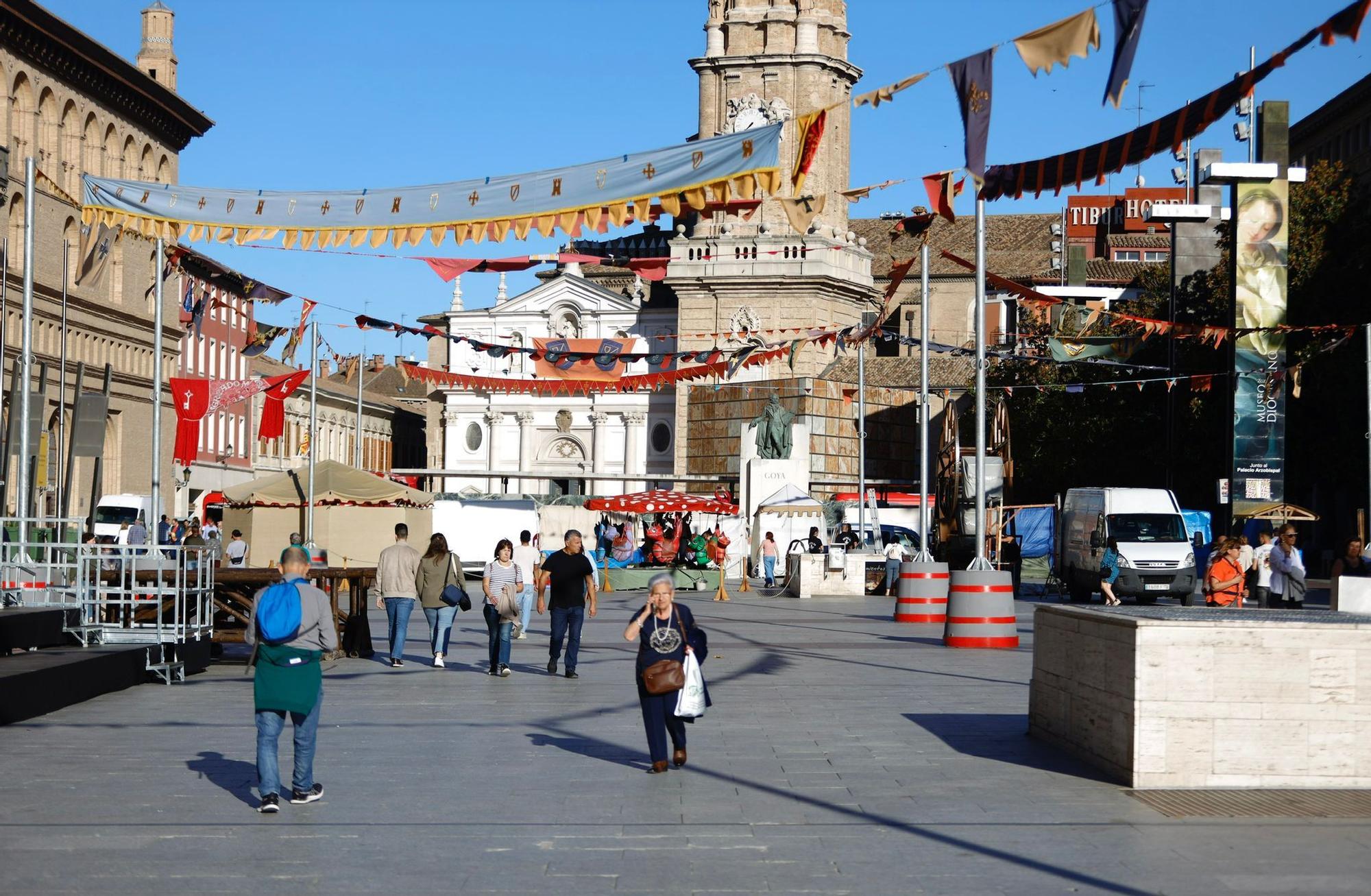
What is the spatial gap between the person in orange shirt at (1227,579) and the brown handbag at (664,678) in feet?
36.3

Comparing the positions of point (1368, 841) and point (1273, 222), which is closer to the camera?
point (1368, 841)

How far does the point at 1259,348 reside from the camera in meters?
46.7

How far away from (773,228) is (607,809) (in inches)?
2875

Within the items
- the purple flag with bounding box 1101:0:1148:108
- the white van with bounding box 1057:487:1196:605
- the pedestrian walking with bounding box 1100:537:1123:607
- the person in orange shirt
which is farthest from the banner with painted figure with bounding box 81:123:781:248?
the white van with bounding box 1057:487:1196:605

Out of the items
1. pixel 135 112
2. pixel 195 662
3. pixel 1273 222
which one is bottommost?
pixel 195 662

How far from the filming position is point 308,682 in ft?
35.9

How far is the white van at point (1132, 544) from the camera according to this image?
36.3m

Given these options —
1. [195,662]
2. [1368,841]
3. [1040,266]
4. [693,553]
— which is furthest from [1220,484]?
[1040,266]

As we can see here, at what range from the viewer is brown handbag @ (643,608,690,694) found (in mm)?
12281

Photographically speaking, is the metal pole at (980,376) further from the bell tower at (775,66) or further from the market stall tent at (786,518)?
the bell tower at (775,66)

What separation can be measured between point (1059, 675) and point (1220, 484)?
37729mm

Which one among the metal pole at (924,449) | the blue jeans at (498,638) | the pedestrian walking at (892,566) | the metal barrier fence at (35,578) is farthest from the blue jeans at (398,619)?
the pedestrian walking at (892,566)

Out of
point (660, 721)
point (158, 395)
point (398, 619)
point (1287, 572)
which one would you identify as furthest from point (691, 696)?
point (158, 395)

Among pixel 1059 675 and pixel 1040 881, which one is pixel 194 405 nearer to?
pixel 1059 675
